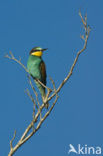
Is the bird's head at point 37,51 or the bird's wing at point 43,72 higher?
the bird's head at point 37,51

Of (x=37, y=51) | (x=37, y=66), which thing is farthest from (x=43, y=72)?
(x=37, y=51)

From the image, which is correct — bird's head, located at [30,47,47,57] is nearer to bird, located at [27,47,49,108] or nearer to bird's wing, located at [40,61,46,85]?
bird, located at [27,47,49,108]

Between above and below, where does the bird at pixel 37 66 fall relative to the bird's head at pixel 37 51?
below

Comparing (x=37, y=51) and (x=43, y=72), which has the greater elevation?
(x=37, y=51)

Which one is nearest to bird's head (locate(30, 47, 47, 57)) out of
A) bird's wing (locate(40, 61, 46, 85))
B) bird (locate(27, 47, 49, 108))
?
bird (locate(27, 47, 49, 108))

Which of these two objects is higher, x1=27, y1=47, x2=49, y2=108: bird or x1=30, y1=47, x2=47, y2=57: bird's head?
x1=30, y1=47, x2=47, y2=57: bird's head

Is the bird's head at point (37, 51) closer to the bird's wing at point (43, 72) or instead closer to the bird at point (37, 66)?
the bird at point (37, 66)

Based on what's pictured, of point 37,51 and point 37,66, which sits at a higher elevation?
point 37,51

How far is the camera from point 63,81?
6.75ft

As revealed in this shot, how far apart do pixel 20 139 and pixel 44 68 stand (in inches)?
99.9

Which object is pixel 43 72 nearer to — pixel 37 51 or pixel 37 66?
pixel 37 66

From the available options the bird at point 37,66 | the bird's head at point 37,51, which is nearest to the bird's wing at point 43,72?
the bird at point 37,66

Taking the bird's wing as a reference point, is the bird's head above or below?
above

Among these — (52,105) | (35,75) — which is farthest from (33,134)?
(35,75)
